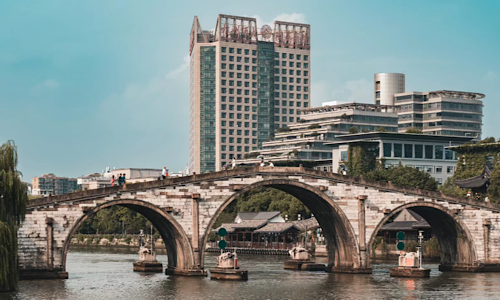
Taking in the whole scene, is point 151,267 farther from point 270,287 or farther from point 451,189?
point 451,189

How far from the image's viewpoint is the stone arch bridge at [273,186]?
59.7 meters

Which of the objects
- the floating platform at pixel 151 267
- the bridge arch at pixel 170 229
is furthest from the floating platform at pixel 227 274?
the floating platform at pixel 151 267

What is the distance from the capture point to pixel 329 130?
180m

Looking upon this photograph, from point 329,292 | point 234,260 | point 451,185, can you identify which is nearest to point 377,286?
point 329,292

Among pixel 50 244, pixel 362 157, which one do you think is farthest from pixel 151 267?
pixel 362 157

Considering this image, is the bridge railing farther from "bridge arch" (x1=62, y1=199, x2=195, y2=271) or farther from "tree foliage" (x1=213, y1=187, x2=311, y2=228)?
"tree foliage" (x1=213, y1=187, x2=311, y2=228)

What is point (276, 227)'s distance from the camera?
119750mm

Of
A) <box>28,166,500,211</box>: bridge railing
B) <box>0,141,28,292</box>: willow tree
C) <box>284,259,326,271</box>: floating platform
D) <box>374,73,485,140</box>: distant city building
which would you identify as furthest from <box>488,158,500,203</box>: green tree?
<box>374,73,485,140</box>: distant city building

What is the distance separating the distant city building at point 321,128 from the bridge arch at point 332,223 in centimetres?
9982

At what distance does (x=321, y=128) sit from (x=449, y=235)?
10786 centimetres

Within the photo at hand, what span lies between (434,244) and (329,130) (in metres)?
88.3

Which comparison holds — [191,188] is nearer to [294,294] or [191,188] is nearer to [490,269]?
[294,294]

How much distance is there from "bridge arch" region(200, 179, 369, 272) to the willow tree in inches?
749

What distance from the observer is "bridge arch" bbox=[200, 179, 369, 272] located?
6838cm
